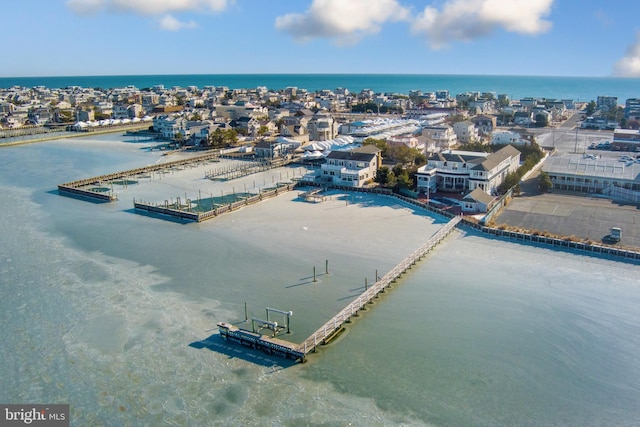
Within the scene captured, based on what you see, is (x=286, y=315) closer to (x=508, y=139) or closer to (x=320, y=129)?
(x=508, y=139)

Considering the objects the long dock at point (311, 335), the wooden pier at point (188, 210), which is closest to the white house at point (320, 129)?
the wooden pier at point (188, 210)

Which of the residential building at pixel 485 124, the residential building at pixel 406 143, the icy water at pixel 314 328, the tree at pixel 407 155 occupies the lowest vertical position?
the icy water at pixel 314 328

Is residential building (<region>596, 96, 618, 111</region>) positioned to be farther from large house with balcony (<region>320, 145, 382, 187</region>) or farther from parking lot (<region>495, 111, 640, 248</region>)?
large house with balcony (<region>320, 145, 382, 187</region>)

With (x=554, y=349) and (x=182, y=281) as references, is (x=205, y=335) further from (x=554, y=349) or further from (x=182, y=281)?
(x=554, y=349)

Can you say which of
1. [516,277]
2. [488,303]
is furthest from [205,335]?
[516,277]

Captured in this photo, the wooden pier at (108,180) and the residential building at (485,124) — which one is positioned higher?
the residential building at (485,124)

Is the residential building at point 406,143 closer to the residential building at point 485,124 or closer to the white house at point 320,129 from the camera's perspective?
the white house at point 320,129
